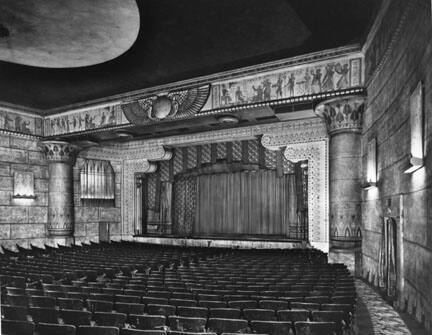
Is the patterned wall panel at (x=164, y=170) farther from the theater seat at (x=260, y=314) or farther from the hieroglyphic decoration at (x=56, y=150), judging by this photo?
the theater seat at (x=260, y=314)

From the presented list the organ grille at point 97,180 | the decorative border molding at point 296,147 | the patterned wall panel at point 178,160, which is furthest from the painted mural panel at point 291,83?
the organ grille at point 97,180

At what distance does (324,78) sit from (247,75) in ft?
9.18

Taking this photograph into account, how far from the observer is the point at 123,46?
11727 mm

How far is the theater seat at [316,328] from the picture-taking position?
14.4ft

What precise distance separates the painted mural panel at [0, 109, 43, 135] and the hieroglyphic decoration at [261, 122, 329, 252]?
12.6 m

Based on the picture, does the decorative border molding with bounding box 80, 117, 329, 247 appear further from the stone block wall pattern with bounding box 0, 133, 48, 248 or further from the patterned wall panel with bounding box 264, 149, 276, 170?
the stone block wall pattern with bounding box 0, 133, 48, 248

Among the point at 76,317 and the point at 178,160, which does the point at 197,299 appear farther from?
the point at 178,160

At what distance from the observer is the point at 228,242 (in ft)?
A: 61.0

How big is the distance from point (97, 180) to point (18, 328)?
1771cm

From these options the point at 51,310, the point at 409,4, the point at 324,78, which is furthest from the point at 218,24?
the point at 51,310

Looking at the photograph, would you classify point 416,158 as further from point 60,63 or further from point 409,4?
point 60,63

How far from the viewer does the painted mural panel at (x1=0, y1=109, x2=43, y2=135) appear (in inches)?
712

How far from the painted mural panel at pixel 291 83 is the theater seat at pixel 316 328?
929cm

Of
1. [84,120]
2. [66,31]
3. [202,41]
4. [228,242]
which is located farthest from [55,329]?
[84,120]
